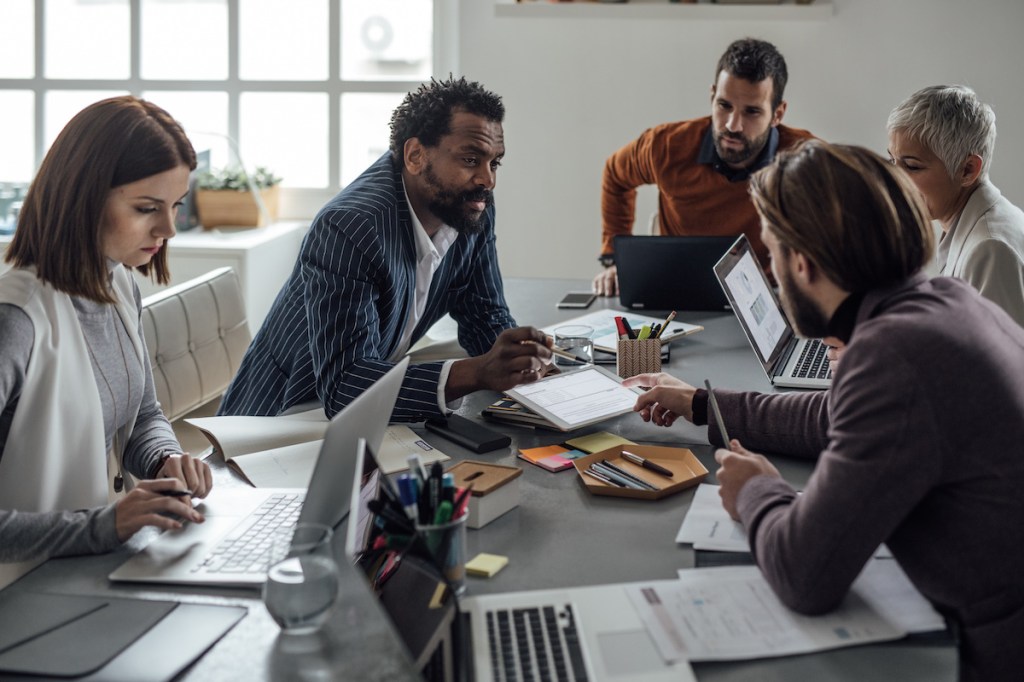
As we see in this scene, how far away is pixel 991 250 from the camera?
6.98 feet

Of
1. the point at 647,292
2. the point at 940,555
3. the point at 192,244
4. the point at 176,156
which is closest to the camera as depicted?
the point at 940,555

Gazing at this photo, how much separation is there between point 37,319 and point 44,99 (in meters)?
3.41

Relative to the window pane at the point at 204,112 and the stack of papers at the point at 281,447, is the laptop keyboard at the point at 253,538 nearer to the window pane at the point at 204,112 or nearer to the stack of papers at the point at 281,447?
the stack of papers at the point at 281,447

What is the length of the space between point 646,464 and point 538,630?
540 mm

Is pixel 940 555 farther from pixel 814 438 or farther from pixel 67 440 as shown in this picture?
pixel 67 440

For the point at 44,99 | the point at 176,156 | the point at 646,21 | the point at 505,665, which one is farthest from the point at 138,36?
the point at 505,665

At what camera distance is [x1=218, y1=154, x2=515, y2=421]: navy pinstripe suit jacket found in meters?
1.99

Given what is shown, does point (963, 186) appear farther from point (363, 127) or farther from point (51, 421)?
point (363, 127)

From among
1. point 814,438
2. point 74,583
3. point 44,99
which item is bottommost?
A: point 74,583

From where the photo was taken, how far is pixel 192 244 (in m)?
3.97

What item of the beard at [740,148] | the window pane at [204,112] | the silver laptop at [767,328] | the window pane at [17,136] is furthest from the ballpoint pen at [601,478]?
the window pane at [17,136]

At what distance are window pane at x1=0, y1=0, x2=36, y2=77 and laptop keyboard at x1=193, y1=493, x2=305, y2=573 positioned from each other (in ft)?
12.0

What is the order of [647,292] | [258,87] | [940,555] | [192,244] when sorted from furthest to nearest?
1. [258,87]
2. [192,244]
3. [647,292]
4. [940,555]

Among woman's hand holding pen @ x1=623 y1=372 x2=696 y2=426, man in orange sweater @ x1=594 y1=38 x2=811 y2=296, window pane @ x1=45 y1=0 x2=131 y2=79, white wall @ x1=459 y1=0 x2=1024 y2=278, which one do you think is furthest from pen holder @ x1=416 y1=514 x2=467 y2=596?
window pane @ x1=45 y1=0 x2=131 y2=79
